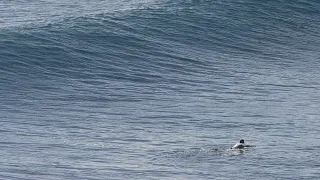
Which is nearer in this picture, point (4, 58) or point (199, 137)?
Answer: point (199, 137)

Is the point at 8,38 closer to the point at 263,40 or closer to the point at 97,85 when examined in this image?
the point at 97,85

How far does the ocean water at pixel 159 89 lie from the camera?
4541 centimetres

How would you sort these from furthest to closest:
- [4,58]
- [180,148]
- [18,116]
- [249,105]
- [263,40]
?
[263,40] → [4,58] → [249,105] → [18,116] → [180,148]

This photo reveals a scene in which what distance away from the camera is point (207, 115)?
53625mm

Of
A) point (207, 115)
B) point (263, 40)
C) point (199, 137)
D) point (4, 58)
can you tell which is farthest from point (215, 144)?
point (263, 40)

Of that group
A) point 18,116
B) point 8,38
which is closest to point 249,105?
point 18,116

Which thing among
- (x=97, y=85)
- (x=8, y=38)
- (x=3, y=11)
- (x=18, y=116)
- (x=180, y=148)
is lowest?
(x=180, y=148)

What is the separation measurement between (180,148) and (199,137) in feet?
6.68

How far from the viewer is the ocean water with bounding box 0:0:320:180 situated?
149ft

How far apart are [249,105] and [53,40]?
44.0 ft

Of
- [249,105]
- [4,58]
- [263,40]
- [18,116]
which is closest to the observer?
[18,116]

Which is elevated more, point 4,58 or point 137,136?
point 4,58

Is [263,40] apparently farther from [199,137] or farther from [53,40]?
[199,137]

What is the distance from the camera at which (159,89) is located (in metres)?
58.8
